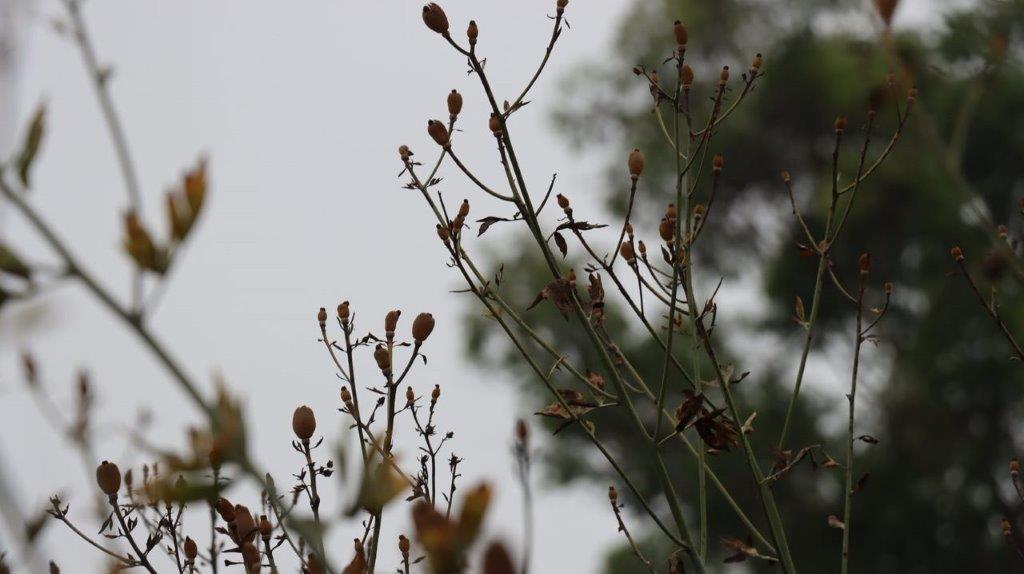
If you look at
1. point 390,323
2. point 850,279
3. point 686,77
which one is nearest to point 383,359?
point 390,323

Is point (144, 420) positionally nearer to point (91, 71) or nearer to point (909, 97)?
point (91, 71)

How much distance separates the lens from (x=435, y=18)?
128 centimetres

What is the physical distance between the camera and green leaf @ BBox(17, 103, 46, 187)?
65 centimetres

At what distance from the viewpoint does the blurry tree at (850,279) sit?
31.7 feet

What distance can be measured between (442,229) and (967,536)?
9431 millimetres

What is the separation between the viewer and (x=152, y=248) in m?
0.63

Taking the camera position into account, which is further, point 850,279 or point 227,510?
point 850,279

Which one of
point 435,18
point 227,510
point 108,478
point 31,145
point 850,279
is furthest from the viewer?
point 850,279

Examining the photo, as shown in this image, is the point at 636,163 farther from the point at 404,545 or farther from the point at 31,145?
the point at 31,145

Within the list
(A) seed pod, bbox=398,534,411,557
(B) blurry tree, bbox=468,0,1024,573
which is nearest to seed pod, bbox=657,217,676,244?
(A) seed pod, bbox=398,534,411,557

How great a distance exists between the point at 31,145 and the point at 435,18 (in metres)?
0.68

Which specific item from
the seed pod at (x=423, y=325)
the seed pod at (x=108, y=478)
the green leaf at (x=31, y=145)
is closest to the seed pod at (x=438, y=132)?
the seed pod at (x=423, y=325)

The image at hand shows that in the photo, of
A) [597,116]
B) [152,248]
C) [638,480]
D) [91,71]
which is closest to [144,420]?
[91,71]

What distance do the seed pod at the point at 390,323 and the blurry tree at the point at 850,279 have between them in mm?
7258
